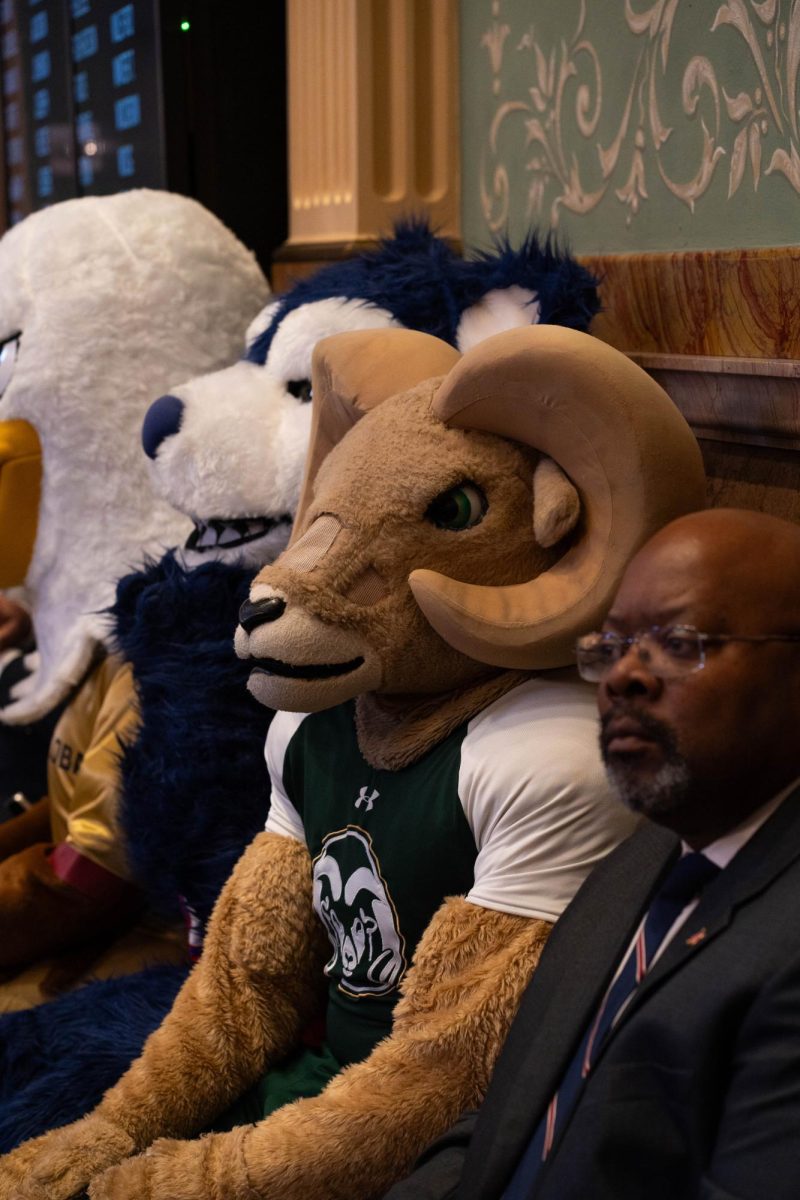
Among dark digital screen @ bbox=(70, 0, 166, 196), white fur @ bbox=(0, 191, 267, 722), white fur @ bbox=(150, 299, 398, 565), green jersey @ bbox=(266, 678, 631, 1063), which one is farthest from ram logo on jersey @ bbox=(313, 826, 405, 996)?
dark digital screen @ bbox=(70, 0, 166, 196)

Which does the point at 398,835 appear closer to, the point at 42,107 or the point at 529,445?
the point at 529,445

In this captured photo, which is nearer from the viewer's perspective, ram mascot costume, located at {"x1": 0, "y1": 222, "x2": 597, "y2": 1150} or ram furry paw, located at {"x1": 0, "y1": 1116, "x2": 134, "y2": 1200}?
ram furry paw, located at {"x1": 0, "y1": 1116, "x2": 134, "y2": 1200}

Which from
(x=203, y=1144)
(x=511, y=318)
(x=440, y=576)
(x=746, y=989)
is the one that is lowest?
(x=203, y=1144)

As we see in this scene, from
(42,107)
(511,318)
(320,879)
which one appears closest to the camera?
(320,879)

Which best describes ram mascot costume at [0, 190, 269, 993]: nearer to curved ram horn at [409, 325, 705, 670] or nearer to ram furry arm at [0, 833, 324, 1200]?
ram furry arm at [0, 833, 324, 1200]

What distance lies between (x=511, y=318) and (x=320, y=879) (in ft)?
2.03

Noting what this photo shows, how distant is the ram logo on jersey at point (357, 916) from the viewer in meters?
1.27

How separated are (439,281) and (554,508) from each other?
493 millimetres

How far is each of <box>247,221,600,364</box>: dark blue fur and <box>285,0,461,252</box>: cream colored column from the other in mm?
415

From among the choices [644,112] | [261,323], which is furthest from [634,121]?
[261,323]

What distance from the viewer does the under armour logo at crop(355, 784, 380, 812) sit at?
1.29 m

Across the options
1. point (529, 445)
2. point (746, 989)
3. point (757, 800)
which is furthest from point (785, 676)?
point (529, 445)

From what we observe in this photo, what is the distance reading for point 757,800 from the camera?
2.97 ft

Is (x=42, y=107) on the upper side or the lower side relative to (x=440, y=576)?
upper
